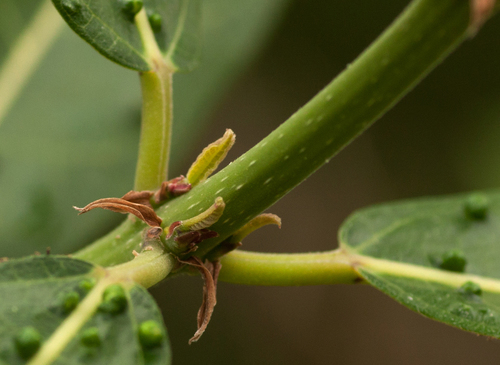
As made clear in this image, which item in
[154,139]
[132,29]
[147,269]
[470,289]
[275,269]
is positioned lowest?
[470,289]

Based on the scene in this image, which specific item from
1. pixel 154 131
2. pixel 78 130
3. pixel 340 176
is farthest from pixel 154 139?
Result: pixel 340 176

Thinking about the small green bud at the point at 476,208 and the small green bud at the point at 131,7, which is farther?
the small green bud at the point at 476,208

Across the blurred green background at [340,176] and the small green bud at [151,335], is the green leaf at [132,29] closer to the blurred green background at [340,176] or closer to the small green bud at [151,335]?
the small green bud at [151,335]

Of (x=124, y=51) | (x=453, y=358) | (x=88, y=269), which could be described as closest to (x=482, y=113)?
(x=453, y=358)

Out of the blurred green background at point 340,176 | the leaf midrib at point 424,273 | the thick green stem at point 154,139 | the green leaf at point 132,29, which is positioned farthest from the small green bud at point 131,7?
the blurred green background at point 340,176

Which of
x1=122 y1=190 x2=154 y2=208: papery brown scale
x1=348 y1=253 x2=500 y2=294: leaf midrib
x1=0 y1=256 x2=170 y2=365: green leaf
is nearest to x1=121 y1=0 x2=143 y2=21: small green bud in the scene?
x1=122 y1=190 x2=154 y2=208: papery brown scale

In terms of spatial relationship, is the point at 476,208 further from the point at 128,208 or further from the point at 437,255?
the point at 128,208
